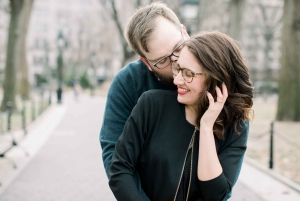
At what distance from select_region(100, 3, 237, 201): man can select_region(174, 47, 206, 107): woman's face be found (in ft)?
0.80

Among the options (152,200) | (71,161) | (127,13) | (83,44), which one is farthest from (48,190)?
(83,44)

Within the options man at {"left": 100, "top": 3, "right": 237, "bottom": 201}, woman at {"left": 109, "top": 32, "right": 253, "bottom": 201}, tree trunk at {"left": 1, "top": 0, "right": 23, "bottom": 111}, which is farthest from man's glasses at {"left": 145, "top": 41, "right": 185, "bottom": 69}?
tree trunk at {"left": 1, "top": 0, "right": 23, "bottom": 111}

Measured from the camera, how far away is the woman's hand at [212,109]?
202 centimetres

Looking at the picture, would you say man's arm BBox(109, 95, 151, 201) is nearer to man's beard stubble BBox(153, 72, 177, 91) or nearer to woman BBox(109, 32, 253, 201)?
woman BBox(109, 32, 253, 201)

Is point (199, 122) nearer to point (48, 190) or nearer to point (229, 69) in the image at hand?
point (229, 69)

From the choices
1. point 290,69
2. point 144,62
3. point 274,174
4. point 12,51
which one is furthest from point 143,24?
point 12,51

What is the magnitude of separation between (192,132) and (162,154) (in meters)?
0.20

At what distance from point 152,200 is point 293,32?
15.2 meters

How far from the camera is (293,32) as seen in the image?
1587 centimetres

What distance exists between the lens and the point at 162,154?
6.68 feet

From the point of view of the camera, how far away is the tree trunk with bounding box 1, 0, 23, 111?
1758cm

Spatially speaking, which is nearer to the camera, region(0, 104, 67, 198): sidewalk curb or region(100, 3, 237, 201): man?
region(100, 3, 237, 201): man

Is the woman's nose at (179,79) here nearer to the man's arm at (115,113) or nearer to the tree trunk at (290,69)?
the man's arm at (115,113)

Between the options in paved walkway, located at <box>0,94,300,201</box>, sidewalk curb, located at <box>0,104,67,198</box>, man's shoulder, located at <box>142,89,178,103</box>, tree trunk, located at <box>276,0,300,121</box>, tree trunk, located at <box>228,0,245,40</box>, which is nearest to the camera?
man's shoulder, located at <box>142,89,178,103</box>
